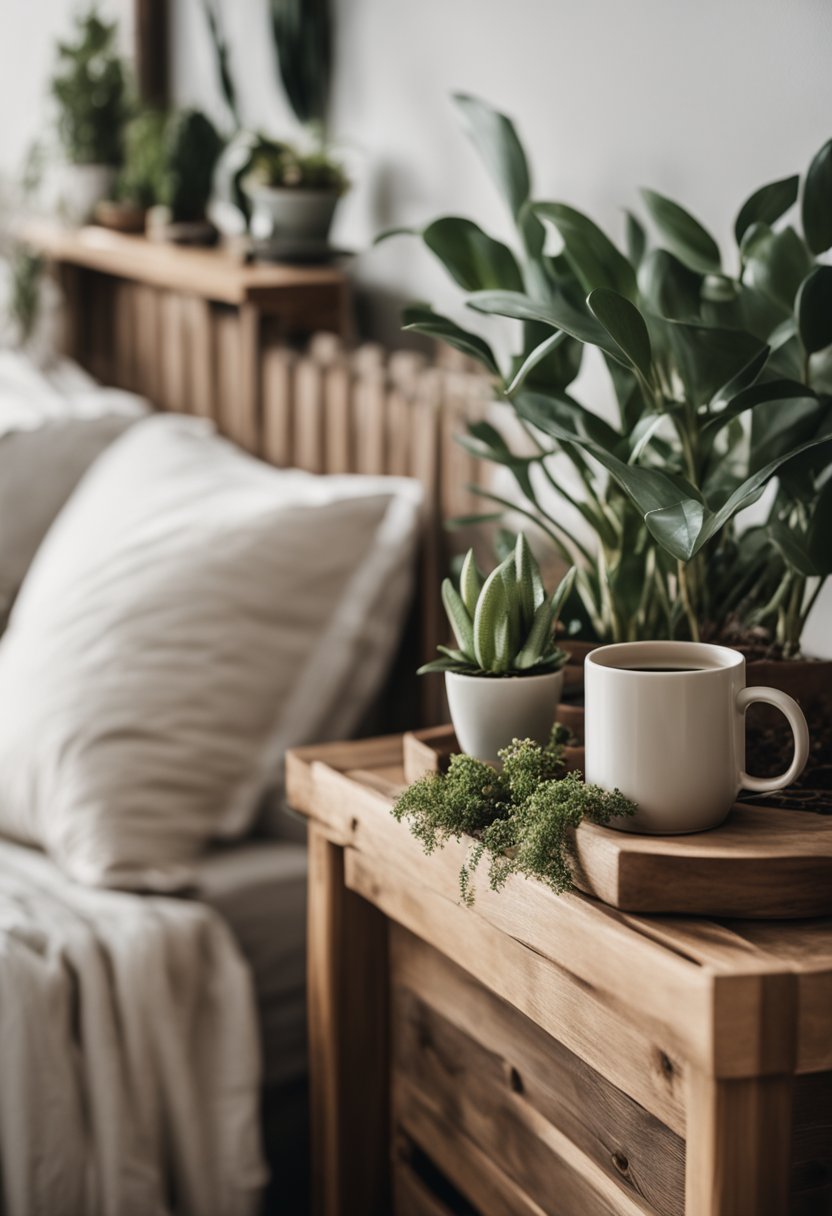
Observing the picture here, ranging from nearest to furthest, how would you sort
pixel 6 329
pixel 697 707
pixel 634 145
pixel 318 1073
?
pixel 697 707
pixel 318 1073
pixel 634 145
pixel 6 329

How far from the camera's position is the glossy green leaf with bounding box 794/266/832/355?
929 mm

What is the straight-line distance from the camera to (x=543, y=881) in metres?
0.88

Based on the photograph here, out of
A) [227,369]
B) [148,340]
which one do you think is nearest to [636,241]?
[227,369]

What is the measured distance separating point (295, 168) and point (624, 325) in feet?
3.79

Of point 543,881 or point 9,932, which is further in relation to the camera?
point 9,932

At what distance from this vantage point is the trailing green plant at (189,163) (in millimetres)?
2223

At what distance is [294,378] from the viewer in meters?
1.94

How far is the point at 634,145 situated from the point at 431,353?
1.69ft

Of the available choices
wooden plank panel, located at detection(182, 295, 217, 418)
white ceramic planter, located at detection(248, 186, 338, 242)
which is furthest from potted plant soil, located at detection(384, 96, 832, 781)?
wooden plank panel, located at detection(182, 295, 217, 418)

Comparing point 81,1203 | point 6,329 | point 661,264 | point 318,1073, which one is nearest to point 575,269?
point 661,264

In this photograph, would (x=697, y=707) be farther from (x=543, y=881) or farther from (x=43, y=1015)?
(x=43, y=1015)

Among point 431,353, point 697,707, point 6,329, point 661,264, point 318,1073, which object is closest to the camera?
point 697,707

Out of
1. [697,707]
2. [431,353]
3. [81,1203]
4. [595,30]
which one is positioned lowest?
[81,1203]

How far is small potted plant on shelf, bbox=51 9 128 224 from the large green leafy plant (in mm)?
1575
